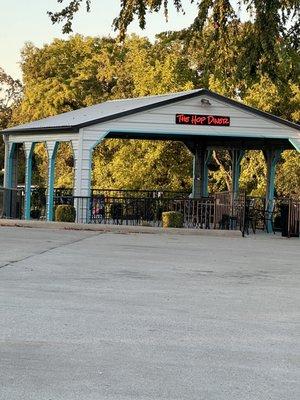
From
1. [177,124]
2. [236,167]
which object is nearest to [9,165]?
[177,124]

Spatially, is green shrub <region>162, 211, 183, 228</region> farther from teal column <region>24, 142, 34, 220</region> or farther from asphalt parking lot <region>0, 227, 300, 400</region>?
asphalt parking lot <region>0, 227, 300, 400</region>

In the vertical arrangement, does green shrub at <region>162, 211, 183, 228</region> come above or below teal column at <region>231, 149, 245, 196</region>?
below

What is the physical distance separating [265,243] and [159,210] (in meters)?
7.43

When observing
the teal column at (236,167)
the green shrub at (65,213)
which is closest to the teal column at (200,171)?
the teal column at (236,167)

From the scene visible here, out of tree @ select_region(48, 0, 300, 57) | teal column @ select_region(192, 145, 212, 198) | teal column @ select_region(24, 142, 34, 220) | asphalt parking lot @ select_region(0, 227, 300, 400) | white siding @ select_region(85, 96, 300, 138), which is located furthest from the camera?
teal column @ select_region(192, 145, 212, 198)

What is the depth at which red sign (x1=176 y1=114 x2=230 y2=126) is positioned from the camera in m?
25.2

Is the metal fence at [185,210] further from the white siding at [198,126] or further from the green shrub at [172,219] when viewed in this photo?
the white siding at [198,126]

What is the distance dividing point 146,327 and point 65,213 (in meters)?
16.4

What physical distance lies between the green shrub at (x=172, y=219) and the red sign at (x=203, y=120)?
3052 millimetres

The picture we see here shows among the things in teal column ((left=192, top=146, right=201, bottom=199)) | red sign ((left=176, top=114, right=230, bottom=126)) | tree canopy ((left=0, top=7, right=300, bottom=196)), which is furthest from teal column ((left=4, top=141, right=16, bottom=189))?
red sign ((left=176, top=114, right=230, bottom=126))

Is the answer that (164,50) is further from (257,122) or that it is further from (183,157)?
(257,122)

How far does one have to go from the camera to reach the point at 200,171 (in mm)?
31219

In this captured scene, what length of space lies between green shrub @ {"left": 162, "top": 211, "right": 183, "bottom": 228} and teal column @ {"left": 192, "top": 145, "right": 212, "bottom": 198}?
21.8 feet

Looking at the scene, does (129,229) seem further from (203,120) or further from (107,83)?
(107,83)
